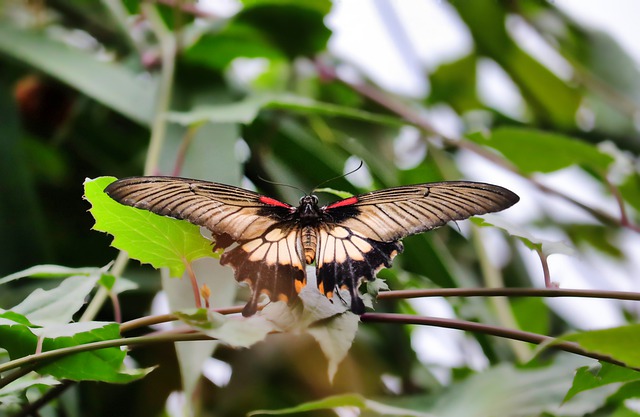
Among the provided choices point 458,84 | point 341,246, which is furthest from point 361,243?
point 458,84

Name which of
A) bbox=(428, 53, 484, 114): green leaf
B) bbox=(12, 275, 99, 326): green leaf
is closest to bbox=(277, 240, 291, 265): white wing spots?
bbox=(12, 275, 99, 326): green leaf

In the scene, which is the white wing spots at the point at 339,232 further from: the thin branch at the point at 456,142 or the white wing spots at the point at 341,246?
the thin branch at the point at 456,142

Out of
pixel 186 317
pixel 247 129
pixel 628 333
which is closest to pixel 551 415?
pixel 628 333

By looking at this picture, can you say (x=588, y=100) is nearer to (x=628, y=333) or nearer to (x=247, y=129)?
(x=247, y=129)

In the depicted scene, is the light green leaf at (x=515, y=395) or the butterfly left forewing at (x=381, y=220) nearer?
the butterfly left forewing at (x=381, y=220)

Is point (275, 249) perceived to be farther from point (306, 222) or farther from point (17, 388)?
point (17, 388)

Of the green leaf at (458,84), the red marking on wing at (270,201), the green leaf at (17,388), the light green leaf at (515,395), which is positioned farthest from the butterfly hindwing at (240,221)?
the green leaf at (458,84)

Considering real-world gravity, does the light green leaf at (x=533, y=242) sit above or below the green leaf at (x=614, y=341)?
above
